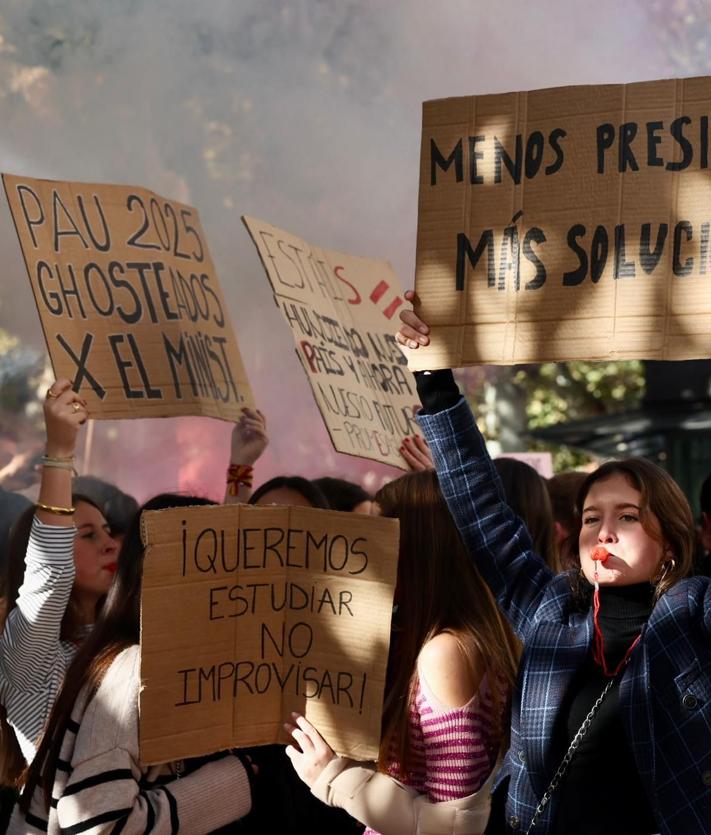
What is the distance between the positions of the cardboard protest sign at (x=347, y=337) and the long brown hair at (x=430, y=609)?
786 mm

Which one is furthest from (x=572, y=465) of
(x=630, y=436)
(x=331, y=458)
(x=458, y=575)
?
(x=458, y=575)

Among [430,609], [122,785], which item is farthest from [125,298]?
[122,785]

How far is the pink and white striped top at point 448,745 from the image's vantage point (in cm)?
236

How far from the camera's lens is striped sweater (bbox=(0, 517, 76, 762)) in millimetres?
2627

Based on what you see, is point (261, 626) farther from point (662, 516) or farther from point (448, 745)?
point (662, 516)

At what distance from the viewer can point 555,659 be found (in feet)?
7.39

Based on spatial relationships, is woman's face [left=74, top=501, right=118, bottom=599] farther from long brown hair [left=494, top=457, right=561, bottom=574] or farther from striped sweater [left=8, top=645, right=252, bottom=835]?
long brown hair [left=494, top=457, right=561, bottom=574]

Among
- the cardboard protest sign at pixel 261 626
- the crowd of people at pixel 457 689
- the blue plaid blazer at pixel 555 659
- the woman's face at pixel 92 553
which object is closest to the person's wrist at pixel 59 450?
the crowd of people at pixel 457 689

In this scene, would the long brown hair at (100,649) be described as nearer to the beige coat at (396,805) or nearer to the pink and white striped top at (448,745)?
the beige coat at (396,805)

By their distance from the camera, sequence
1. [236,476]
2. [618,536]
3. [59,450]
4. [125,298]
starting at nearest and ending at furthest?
1. [618,536]
2. [59,450]
3. [125,298]
4. [236,476]

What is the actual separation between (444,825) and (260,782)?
16.6 inches

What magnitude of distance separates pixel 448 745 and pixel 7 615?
1.06 m

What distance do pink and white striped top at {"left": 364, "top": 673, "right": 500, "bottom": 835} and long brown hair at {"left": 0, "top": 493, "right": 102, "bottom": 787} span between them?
2.84 ft

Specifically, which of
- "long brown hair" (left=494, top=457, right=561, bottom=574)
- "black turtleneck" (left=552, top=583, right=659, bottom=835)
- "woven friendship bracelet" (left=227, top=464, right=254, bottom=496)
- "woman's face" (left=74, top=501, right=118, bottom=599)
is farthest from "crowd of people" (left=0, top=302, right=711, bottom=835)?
"woven friendship bracelet" (left=227, top=464, right=254, bottom=496)
